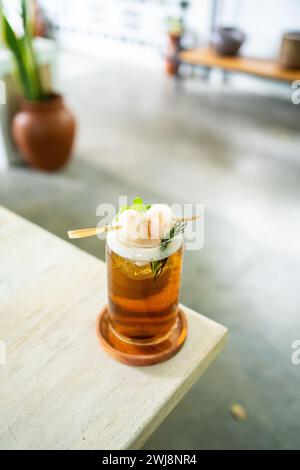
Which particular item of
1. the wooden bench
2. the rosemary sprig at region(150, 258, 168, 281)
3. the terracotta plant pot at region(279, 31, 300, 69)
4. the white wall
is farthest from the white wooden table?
the white wall

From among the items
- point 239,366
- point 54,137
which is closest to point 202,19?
point 54,137

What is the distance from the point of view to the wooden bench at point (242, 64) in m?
3.42

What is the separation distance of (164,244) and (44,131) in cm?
217

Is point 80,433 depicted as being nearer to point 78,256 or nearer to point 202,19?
point 78,256

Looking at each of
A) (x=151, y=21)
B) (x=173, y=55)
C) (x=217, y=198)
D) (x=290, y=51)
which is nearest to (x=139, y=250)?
(x=217, y=198)

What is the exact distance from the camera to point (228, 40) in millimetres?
3701

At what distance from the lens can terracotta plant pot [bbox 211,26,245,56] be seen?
3.68m

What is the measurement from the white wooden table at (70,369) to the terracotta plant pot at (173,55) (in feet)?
12.9

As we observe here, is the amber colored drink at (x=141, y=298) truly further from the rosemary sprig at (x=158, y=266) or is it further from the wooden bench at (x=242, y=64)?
the wooden bench at (x=242, y=64)

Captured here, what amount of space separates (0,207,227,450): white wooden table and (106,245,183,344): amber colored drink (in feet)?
0.21

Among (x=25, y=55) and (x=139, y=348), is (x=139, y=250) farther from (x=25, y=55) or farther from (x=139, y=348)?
(x=25, y=55)

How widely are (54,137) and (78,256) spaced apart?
1.84 metres
